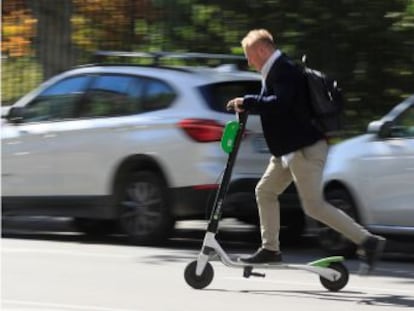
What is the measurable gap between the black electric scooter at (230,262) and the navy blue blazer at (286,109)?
204 mm

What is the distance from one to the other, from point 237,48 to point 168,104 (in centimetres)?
354

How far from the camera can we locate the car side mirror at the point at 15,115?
11.3 meters

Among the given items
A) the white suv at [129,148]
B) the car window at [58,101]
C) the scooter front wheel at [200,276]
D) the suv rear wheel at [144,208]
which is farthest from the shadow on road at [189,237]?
the scooter front wheel at [200,276]

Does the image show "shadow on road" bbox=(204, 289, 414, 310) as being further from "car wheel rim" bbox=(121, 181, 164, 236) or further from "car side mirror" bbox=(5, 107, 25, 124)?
"car side mirror" bbox=(5, 107, 25, 124)

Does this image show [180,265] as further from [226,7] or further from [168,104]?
[226,7]

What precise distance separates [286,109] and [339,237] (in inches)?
107

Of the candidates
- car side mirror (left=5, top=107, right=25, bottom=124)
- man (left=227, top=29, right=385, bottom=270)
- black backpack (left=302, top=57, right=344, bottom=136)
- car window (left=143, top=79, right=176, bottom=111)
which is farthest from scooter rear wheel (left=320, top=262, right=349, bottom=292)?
car side mirror (left=5, top=107, right=25, bottom=124)

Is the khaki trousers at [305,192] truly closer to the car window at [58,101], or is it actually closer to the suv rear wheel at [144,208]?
the suv rear wheel at [144,208]

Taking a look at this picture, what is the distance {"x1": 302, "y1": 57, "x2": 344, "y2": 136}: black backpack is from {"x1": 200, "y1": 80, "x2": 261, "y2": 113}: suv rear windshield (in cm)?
278

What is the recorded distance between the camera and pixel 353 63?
13.4 meters

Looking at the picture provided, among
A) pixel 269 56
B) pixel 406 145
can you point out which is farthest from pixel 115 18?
pixel 269 56

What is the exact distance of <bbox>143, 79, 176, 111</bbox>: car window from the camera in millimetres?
10383

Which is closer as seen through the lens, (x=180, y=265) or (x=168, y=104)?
(x=180, y=265)

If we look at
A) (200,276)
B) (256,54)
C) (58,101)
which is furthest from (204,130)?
(200,276)
